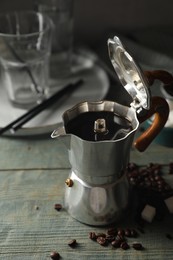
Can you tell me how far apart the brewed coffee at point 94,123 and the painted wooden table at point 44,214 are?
11 centimetres

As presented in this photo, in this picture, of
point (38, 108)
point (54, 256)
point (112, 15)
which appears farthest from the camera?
point (112, 15)

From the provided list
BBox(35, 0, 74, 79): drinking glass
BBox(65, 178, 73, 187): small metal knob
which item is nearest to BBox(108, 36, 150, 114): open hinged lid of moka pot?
BBox(65, 178, 73, 187): small metal knob

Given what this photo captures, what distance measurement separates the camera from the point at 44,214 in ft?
1.91

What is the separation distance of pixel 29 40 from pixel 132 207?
325 mm

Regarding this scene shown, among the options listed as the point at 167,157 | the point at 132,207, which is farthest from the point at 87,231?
the point at 167,157

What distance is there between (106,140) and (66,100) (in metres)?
0.28

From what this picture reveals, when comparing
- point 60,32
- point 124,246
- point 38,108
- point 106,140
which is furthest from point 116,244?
point 60,32

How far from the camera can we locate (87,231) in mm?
560

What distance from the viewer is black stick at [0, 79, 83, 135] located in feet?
2.30

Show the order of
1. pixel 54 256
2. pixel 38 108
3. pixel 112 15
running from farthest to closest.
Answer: pixel 112 15, pixel 38 108, pixel 54 256

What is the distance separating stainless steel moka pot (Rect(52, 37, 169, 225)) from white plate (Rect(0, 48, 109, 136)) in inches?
6.3

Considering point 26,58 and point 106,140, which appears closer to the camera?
point 106,140

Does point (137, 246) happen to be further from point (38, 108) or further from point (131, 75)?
point (38, 108)

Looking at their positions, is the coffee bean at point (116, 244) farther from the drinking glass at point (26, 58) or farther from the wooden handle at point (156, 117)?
the drinking glass at point (26, 58)
